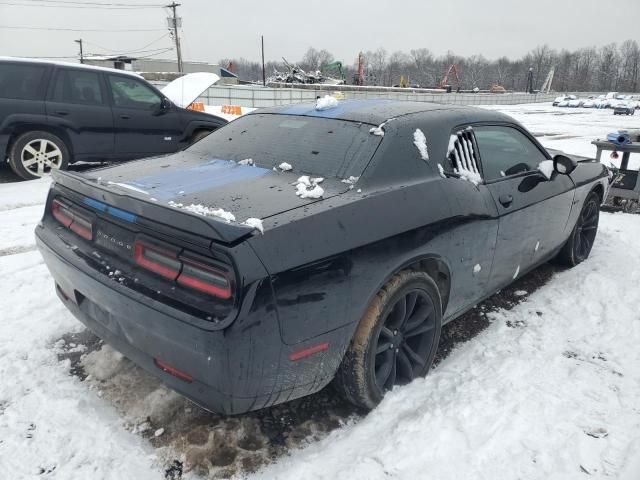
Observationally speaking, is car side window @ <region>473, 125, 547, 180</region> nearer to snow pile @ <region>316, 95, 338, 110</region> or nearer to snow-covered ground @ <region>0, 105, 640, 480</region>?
snow pile @ <region>316, 95, 338, 110</region>

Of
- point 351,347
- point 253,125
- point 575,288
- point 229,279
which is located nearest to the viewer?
point 229,279

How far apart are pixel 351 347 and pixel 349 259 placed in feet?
1.57

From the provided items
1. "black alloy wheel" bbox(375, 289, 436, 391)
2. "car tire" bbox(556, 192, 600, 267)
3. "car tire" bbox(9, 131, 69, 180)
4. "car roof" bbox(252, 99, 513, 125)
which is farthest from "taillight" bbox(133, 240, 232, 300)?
"car tire" bbox(9, 131, 69, 180)

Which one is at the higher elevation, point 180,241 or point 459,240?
point 180,241

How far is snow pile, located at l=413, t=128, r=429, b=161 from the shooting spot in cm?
274

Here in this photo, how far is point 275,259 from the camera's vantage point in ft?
6.03

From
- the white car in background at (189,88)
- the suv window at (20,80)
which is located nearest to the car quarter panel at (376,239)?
the suv window at (20,80)

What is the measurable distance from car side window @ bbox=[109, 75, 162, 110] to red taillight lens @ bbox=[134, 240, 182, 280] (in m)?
6.11

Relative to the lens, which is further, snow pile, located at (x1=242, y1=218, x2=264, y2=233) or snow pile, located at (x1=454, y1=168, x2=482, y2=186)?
snow pile, located at (x1=454, y1=168, x2=482, y2=186)

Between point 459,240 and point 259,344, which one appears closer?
point 259,344

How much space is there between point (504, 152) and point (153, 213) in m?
2.58

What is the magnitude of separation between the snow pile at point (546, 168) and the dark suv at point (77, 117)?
232 inches

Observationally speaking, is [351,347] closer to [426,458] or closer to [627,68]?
[426,458]

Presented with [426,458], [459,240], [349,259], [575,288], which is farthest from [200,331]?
[575,288]
